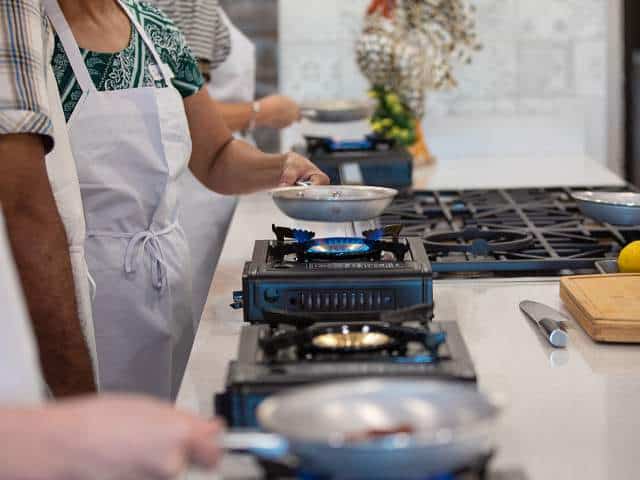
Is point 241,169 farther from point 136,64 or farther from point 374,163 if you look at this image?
point 374,163

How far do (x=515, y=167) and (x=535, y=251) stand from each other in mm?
1303

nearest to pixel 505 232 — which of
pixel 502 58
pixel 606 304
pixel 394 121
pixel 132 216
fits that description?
pixel 606 304

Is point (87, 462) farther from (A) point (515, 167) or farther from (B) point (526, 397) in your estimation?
(A) point (515, 167)

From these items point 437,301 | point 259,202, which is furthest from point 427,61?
point 437,301

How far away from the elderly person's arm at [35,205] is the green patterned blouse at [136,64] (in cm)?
37

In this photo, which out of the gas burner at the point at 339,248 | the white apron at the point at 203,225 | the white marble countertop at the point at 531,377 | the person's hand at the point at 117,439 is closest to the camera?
the person's hand at the point at 117,439

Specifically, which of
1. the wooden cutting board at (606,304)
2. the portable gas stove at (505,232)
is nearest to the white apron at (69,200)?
the portable gas stove at (505,232)

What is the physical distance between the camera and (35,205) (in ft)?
5.17

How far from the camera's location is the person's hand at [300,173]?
2.11 meters

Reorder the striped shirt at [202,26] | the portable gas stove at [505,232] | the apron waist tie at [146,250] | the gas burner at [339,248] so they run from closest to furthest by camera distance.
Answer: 1. the gas burner at [339,248]
2. the portable gas stove at [505,232]
3. the apron waist tie at [146,250]
4. the striped shirt at [202,26]

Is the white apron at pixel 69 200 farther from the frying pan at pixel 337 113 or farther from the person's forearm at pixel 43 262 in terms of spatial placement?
the frying pan at pixel 337 113

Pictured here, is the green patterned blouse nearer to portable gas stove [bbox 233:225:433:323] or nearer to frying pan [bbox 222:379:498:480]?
portable gas stove [bbox 233:225:433:323]

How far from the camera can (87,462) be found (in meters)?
0.82

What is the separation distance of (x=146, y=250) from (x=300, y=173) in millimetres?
320
